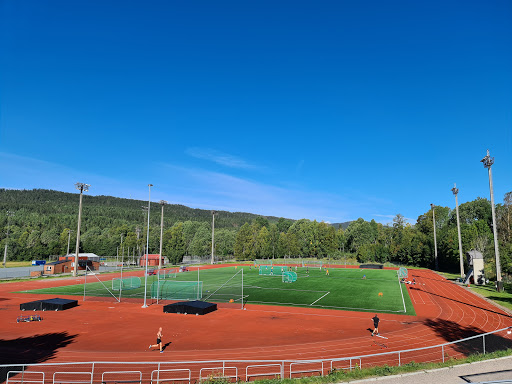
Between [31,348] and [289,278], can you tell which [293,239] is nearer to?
[289,278]

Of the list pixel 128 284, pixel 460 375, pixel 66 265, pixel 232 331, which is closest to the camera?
pixel 460 375

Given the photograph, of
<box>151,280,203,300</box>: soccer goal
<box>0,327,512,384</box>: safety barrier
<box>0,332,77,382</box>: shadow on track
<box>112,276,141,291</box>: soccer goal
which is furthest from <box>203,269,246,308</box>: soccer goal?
<box>0,327,512,384</box>: safety barrier

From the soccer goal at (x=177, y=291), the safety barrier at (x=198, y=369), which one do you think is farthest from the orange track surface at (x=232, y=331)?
the soccer goal at (x=177, y=291)

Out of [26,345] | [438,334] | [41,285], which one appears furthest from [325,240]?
[26,345]

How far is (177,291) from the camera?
158 ft

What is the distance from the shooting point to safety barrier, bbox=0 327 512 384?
15477 millimetres

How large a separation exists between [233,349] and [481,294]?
3689 centimetres

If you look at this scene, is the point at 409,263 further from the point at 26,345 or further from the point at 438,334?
the point at 26,345

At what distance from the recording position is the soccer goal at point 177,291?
4257 cm

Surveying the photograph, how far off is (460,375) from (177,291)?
1632 inches

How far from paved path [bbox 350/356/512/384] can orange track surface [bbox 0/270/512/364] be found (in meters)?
6.78

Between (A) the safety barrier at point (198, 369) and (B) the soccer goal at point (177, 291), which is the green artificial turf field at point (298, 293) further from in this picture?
(A) the safety barrier at point (198, 369)

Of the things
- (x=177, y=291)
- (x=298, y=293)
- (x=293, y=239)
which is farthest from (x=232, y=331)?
(x=293, y=239)

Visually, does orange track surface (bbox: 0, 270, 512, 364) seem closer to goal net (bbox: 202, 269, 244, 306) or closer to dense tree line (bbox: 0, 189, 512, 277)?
goal net (bbox: 202, 269, 244, 306)
